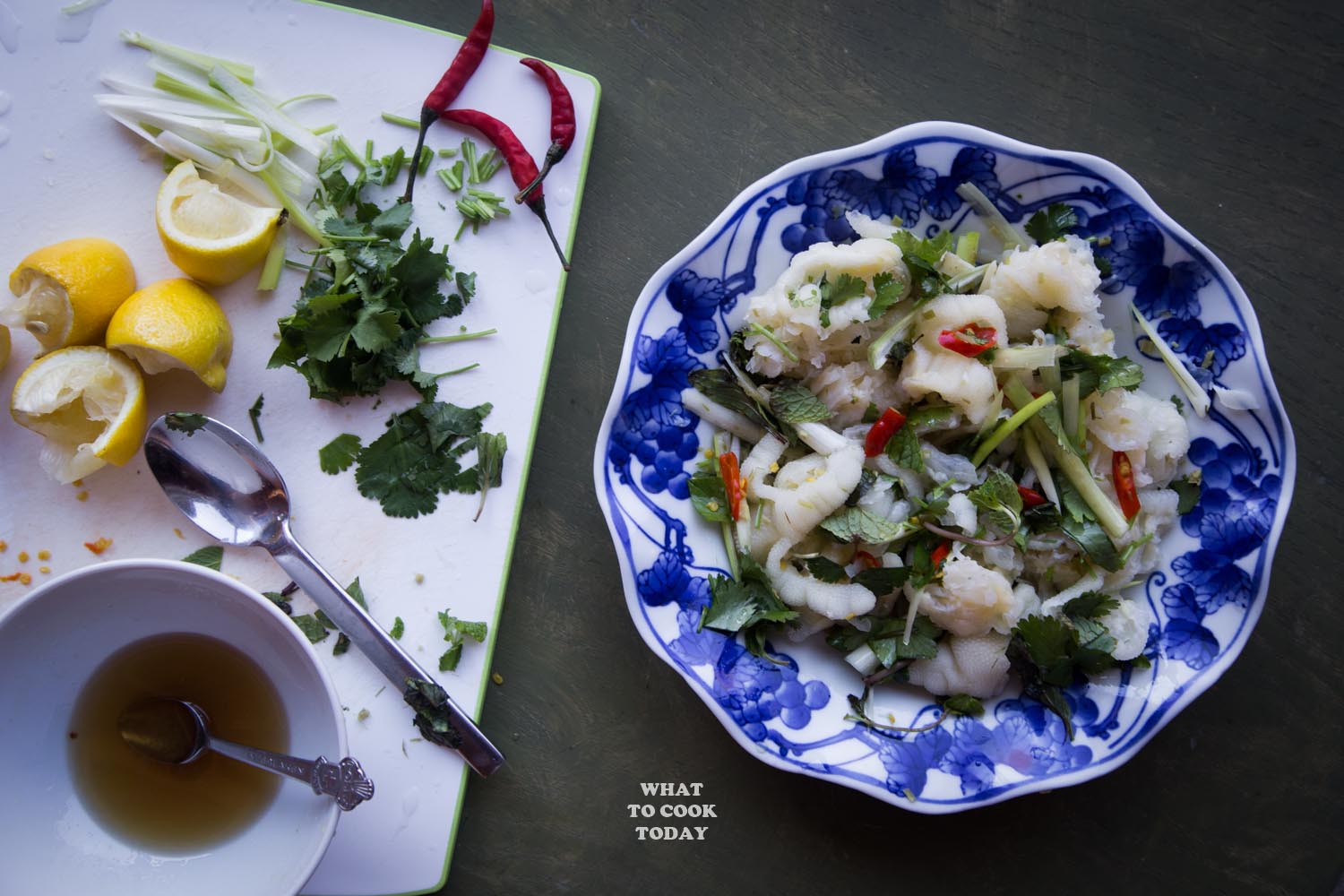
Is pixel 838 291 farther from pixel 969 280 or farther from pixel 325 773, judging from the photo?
pixel 325 773

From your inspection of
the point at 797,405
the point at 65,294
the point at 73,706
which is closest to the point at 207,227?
the point at 65,294

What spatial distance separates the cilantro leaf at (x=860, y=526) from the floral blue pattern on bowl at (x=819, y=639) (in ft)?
0.81

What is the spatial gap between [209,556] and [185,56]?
41.6 inches

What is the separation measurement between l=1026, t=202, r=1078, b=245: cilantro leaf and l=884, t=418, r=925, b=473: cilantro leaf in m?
0.47

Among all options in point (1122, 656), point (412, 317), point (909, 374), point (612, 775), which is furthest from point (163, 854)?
point (1122, 656)

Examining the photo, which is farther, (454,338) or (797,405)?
(454,338)

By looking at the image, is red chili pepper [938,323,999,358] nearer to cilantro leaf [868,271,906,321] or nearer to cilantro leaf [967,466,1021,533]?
cilantro leaf [868,271,906,321]

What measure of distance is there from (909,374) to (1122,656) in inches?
26.6

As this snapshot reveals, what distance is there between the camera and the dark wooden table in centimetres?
188

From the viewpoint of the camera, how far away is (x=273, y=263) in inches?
71.2

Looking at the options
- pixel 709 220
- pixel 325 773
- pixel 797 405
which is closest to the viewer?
pixel 325 773

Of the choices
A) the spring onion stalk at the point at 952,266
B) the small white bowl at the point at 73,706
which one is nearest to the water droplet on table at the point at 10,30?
the small white bowl at the point at 73,706

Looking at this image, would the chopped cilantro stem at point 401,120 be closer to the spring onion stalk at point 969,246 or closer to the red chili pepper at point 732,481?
the red chili pepper at point 732,481

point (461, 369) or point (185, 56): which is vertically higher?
point (185, 56)
